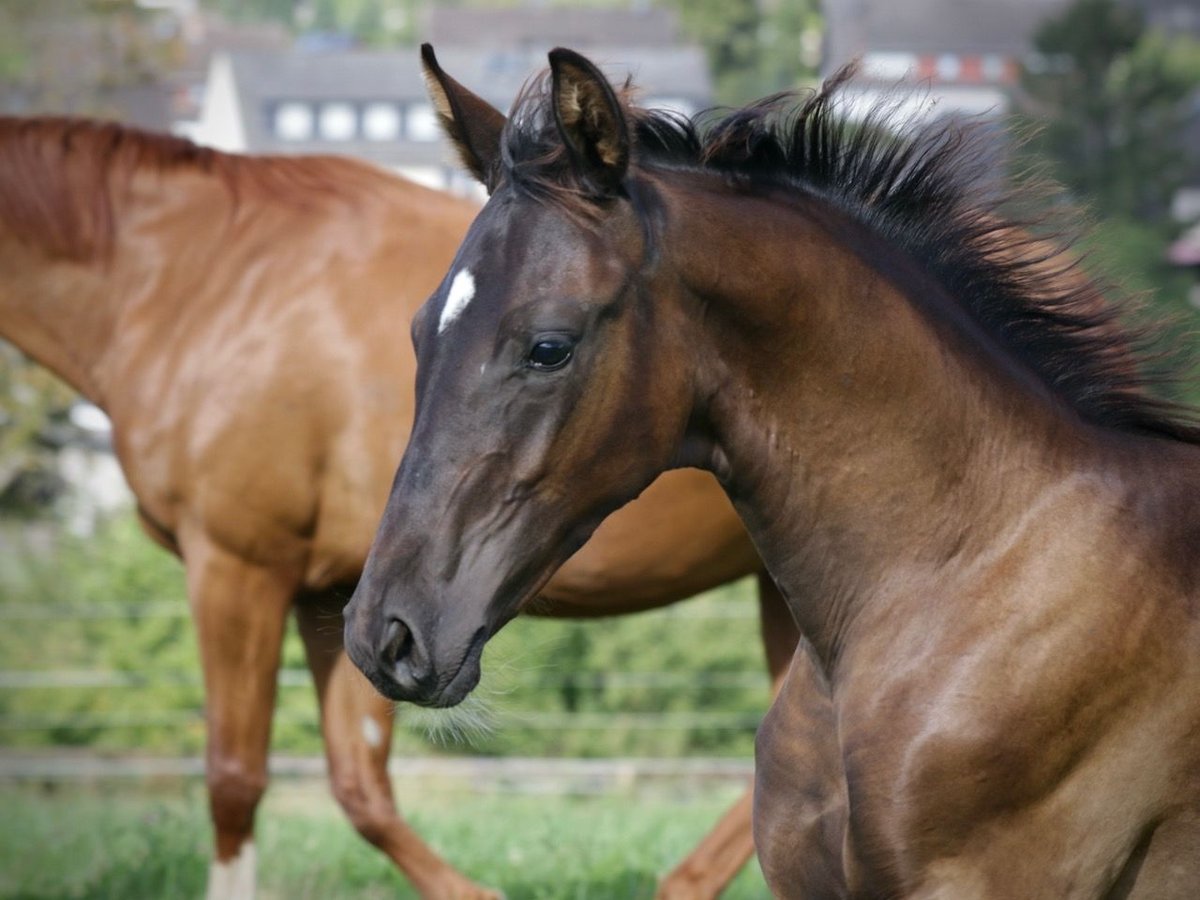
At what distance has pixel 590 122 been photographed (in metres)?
2.54

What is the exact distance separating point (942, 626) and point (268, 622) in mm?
2846

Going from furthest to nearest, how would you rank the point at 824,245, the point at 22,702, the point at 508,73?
the point at 508,73
the point at 22,702
the point at 824,245

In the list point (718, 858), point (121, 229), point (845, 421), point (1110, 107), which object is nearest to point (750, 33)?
point (1110, 107)

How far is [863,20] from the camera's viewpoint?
45.8 metres

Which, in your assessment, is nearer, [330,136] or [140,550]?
[140,550]

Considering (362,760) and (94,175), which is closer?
(362,760)

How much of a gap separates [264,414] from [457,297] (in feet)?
8.33

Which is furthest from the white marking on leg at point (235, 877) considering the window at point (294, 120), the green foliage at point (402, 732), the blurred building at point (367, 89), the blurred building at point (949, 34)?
the blurred building at point (949, 34)

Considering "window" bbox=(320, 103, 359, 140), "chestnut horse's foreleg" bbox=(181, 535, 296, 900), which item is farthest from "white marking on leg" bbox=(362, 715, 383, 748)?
"window" bbox=(320, 103, 359, 140)

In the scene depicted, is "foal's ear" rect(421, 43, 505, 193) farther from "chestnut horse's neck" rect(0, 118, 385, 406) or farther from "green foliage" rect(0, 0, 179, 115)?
"green foliage" rect(0, 0, 179, 115)

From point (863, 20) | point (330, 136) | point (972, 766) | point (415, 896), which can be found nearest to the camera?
point (972, 766)

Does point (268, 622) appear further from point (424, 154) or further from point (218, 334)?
point (424, 154)

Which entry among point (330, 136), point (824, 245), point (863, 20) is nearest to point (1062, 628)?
point (824, 245)

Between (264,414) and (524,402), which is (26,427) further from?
(524,402)
